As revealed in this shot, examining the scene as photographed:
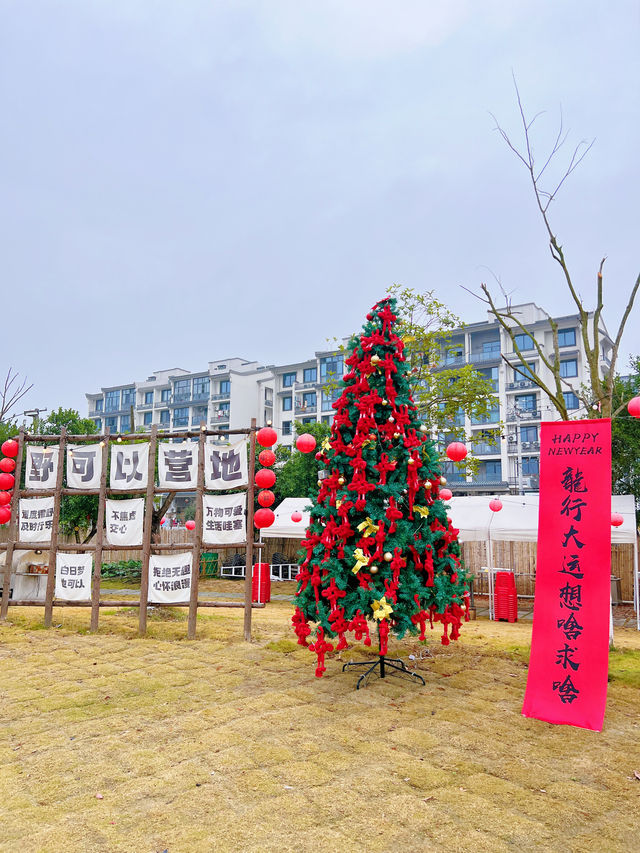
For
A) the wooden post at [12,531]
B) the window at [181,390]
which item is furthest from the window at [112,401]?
the wooden post at [12,531]

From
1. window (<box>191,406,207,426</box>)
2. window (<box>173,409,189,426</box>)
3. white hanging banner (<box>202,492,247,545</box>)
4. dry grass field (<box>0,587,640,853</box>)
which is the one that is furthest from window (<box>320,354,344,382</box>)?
dry grass field (<box>0,587,640,853</box>)

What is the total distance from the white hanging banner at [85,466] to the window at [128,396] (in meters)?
51.8

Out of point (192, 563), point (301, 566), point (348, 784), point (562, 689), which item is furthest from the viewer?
point (192, 563)

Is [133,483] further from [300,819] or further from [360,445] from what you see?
[300,819]

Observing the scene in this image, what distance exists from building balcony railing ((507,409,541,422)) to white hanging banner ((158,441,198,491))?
31.7 meters

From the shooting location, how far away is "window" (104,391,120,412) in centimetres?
6197

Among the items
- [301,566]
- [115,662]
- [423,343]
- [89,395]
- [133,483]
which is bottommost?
[115,662]

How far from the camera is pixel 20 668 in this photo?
7.20m

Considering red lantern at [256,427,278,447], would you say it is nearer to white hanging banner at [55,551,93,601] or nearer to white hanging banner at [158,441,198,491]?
white hanging banner at [158,441,198,491]

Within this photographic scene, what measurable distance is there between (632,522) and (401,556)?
858 cm

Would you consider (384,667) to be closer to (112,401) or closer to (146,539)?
(146,539)

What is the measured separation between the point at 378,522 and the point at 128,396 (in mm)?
58720

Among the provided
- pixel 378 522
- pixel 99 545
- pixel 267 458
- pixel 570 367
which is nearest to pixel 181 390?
pixel 570 367

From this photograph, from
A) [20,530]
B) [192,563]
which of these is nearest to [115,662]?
[192,563]
